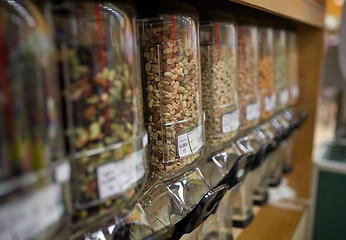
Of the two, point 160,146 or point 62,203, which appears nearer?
point 62,203

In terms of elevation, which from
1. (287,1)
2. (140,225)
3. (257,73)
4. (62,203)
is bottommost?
(140,225)

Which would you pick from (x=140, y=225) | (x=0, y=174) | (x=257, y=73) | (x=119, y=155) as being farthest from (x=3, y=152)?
(x=257, y=73)

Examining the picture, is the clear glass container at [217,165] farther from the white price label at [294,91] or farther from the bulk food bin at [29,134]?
the white price label at [294,91]

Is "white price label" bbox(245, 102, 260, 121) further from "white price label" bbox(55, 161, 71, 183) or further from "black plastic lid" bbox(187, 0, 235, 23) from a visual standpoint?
"white price label" bbox(55, 161, 71, 183)

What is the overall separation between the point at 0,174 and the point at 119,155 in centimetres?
12

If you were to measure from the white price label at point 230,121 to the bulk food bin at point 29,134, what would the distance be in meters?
0.42

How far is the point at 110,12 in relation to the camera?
361 mm

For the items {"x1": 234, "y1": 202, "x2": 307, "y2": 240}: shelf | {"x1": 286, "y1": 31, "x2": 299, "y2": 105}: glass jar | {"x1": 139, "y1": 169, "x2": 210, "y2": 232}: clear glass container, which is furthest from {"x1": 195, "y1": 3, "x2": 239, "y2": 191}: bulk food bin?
{"x1": 286, "y1": 31, "x2": 299, "y2": 105}: glass jar

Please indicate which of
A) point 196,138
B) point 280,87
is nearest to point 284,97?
point 280,87

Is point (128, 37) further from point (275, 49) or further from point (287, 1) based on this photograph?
point (275, 49)

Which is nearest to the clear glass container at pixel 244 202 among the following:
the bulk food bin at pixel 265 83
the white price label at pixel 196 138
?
the bulk food bin at pixel 265 83

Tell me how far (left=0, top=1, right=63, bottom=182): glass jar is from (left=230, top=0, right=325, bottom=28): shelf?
0.38 metres

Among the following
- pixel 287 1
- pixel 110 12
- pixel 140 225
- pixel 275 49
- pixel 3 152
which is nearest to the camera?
pixel 3 152

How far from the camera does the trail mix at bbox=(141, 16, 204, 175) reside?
0.50m
